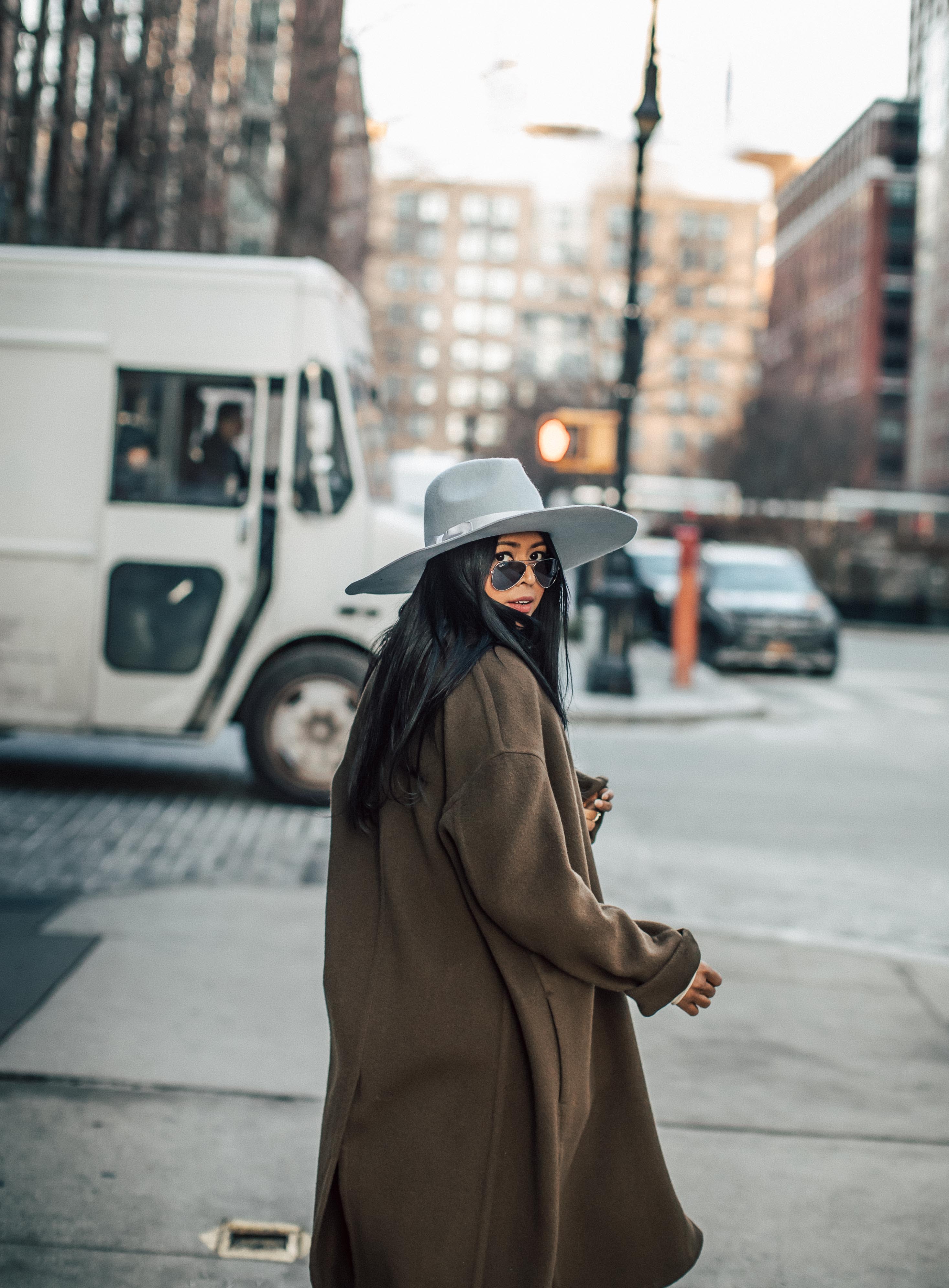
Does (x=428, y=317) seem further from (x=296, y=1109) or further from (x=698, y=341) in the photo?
(x=296, y=1109)

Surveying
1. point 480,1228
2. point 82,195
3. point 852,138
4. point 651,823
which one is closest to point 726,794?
point 651,823

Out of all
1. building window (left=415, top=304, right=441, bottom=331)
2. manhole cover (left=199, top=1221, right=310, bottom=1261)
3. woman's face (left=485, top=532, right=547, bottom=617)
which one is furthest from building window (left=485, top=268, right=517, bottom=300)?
woman's face (left=485, top=532, right=547, bottom=617)

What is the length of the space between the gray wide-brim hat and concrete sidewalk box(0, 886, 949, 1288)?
5.38 ft

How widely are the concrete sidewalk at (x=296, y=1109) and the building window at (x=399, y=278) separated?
5011 inches

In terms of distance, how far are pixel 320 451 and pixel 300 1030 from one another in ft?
14.7

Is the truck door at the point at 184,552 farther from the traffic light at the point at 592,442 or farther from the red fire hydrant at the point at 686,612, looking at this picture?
the red fire hydrant at the point at 686,612

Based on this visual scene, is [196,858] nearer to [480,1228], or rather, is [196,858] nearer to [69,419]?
[69,419]

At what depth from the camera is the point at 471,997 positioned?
7.41 ft

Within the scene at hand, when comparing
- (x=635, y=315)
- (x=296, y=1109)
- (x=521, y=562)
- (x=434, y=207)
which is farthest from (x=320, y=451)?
(x=434, y=207)

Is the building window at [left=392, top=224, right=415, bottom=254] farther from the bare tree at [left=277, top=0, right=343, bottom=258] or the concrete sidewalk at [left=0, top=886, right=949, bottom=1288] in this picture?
the concrete sidewalk at [left=0, top=886, right=949, bottom=1288]

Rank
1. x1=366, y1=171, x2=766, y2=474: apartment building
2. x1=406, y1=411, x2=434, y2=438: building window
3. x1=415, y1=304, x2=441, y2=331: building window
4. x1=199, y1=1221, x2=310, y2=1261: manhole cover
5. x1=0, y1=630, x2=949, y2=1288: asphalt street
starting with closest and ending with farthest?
1. x1=199, y1=1221, x2=310, y2=1261: manhole cover
2. x1=0, y1=630, x2=949, y2=1288: asphalt street
3. x1=366, y1=171, x2=766, y2=474: apartment building
4. x1=406, y1=411, x2=434, y2=438: building window
5. x1=415, y1=304, x2=441, y2=331: building window

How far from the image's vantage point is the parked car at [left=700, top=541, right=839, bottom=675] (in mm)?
18719

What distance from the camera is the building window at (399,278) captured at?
12862 centimetres

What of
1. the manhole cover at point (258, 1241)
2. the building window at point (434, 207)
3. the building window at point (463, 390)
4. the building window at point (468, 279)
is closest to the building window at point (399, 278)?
the building window at point (468, 279)
